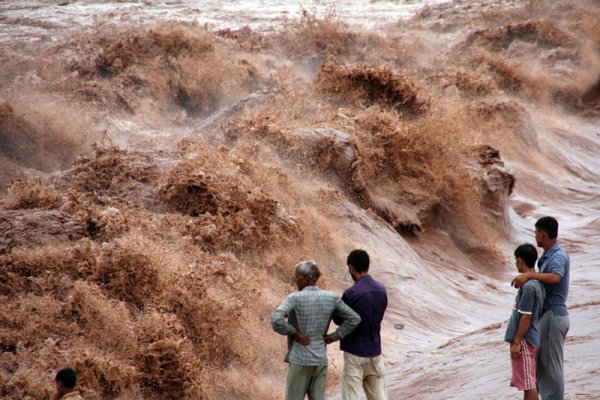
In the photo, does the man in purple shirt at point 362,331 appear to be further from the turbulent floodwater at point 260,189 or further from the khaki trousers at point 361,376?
the turbulent floodwater at point 260,189

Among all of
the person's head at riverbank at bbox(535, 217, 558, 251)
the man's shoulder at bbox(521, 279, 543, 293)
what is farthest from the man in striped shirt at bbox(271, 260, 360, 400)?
the person's head at riverbank at bbox(535, 217, 558, 251)

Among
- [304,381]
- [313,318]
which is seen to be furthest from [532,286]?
[304,381]

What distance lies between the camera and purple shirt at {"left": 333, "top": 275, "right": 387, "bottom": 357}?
4.98 metres

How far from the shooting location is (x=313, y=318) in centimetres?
489

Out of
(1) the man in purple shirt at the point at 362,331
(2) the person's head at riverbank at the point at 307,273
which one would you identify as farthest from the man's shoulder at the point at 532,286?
(2) the person's head at riverbank at the point at 307,273

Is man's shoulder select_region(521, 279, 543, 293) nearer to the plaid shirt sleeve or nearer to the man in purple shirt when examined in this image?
the man in purple shirt

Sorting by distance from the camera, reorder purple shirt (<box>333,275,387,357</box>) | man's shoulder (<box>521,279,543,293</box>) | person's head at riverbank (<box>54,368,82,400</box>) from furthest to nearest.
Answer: purple shirt (<box>333,275,387,357</box>), man's shoulder (<box>521,279,543,293</box>), person's head at riverbank (<box>54,368,82,400</box>)

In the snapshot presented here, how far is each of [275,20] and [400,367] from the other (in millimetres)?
18078

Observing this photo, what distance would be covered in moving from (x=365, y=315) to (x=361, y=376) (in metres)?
0.42

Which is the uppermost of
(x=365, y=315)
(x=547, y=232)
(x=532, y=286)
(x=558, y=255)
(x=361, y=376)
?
(x=547, y=232)

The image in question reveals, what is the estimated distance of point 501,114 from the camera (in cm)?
1797

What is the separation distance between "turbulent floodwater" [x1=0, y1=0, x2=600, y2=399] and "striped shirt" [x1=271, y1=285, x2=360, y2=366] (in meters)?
1.57

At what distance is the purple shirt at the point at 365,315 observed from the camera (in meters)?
4.98

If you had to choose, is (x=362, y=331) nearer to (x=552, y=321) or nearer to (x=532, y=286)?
(x=532, y=286)
